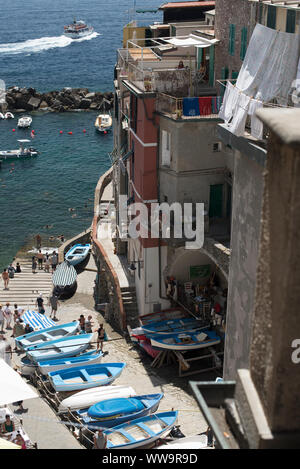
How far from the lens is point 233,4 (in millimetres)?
30672

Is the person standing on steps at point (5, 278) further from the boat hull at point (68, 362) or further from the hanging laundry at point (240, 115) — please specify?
the hanging laundry at point (240, 115)

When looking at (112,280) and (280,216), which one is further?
(112,280)

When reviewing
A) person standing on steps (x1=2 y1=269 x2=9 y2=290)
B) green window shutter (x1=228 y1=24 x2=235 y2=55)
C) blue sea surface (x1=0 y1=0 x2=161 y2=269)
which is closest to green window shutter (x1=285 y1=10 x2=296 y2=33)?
green window shutter (x1=228 y1=24 x2=235 y2=55)

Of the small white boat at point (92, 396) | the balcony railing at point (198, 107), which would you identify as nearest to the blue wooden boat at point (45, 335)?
the small white boat at point (92, 396)

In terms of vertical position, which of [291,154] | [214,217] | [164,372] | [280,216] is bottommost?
[164,372]

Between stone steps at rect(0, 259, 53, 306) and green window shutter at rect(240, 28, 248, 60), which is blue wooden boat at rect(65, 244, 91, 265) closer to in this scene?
stone steps at rect(0, 259, 53, 306)

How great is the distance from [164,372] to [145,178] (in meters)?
9.90

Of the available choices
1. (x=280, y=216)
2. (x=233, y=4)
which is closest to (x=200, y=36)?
(x=233, y=4)

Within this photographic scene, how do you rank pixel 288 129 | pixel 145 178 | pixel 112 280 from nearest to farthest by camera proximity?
pixel 288 129, pixel 145 178, pixel 112 280

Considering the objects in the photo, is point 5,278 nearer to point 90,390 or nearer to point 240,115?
point 90,390

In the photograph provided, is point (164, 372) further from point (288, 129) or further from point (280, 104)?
point (288, 129)

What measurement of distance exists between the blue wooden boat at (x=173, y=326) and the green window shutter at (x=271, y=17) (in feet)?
49.1
